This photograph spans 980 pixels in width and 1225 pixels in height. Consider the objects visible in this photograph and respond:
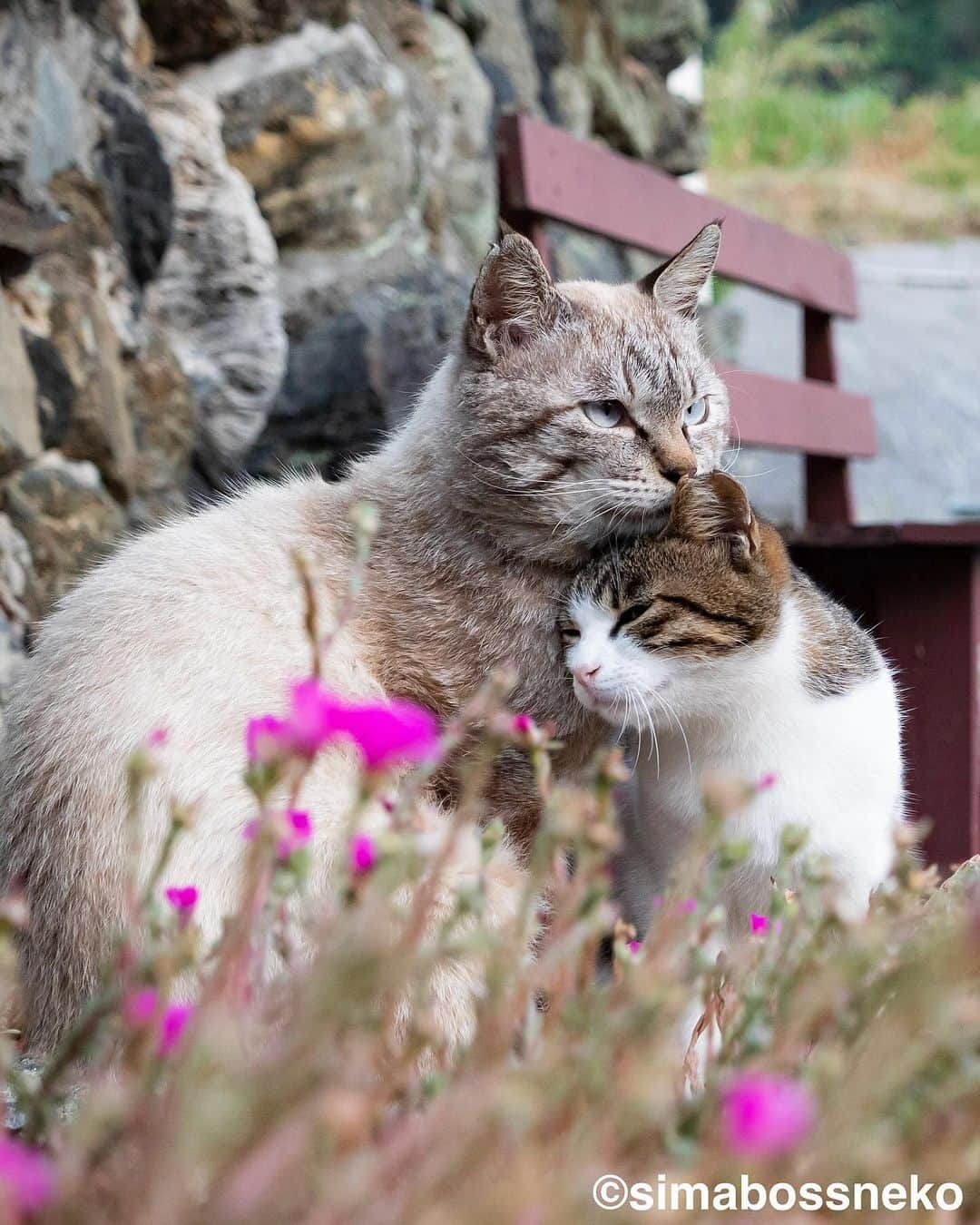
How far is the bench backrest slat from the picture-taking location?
268 cm

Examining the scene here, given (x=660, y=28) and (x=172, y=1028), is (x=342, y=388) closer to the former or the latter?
(x=172, y=1028)

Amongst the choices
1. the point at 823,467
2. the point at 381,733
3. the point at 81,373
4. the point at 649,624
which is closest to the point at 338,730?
the point at 381,733

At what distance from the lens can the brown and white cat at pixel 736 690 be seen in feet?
5.06

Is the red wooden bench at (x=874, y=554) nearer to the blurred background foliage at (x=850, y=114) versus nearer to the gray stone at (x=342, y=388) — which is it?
the gray stone at (x=342, y=388)

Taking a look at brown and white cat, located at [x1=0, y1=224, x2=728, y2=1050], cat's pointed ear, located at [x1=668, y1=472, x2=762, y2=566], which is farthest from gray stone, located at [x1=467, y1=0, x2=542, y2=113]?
cat's pointed ear, located at [x1=668, y1=472, x2=762, y2=566]

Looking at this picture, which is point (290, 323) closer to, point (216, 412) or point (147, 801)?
point (216, 412)

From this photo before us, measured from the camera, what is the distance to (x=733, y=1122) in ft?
1.53

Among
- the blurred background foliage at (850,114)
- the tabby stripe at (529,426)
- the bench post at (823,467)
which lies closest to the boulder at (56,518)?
the tabby stripe at (529,426)

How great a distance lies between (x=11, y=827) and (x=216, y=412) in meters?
1.33

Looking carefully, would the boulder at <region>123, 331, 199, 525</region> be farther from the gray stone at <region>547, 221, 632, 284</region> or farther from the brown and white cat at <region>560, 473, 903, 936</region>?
the gray stone at <region>547, 221, 632, 284</region>

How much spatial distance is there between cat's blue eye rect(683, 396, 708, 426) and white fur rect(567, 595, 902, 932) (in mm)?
344

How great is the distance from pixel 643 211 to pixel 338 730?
2.77 metres

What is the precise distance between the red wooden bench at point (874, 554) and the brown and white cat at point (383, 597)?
0.85 meters

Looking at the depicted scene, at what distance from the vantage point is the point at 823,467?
13.1ft
